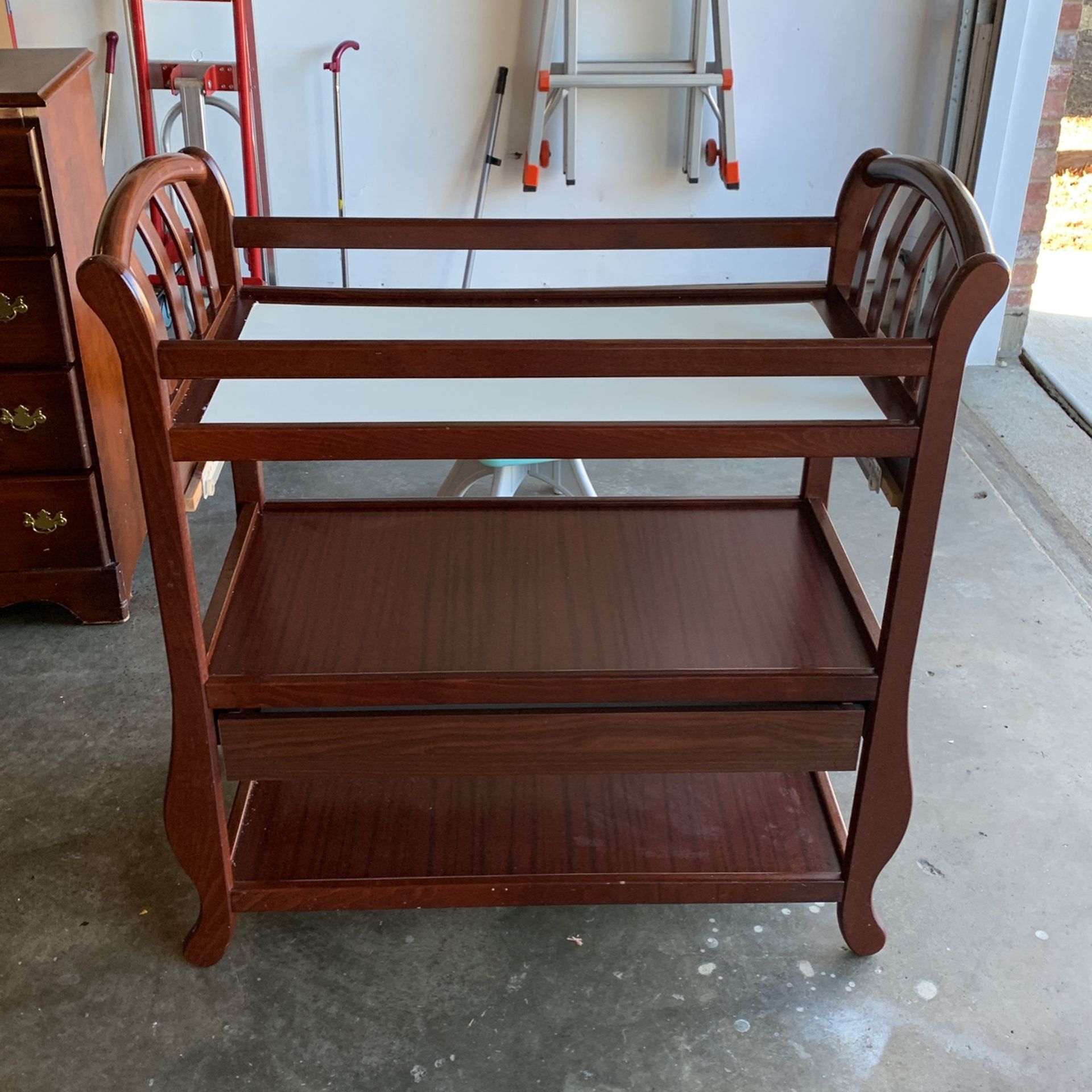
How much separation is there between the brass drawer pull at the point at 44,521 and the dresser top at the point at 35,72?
2.41 ft

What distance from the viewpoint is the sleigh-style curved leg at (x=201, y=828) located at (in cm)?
145

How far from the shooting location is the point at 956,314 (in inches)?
48.7

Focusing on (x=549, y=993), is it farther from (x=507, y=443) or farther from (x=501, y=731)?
(x=507, y=443)

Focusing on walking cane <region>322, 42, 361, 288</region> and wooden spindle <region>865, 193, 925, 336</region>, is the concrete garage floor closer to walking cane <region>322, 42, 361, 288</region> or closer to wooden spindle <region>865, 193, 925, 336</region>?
wooden spindle <region>865, 193, 925, 336</region>

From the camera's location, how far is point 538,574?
5.60 ft

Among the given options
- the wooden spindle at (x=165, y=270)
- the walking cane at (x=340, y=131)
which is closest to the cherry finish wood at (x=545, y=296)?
the wooden spindle at (x=165, y=270)

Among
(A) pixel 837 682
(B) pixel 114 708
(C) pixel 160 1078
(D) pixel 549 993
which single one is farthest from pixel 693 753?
(B) pixel 114 708

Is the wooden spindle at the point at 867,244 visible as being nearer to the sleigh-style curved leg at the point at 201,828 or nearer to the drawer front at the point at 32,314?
the sleigh-style curved leg at the point at 201,828

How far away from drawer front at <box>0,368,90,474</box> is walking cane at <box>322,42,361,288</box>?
1.15m

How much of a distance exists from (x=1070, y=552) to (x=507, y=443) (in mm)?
1833


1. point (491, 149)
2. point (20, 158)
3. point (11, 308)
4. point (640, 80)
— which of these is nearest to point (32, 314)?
point (11, 308)

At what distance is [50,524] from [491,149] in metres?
1.66

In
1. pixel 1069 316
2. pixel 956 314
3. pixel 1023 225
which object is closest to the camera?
pixel 956 314

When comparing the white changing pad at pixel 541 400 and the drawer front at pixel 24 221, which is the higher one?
the drawer front at pixel 24 221
